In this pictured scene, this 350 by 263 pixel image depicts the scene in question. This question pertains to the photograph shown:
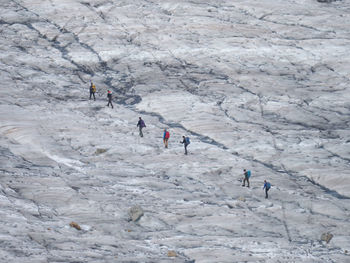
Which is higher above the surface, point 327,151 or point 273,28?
point 273,28

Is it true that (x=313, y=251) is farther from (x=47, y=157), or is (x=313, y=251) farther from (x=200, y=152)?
(x=47, y=157)

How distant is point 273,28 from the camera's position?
47750 mm

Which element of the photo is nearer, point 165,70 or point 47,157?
point 47,157

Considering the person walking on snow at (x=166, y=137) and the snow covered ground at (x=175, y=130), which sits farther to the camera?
the person walking on snow at (x=166, y=137)

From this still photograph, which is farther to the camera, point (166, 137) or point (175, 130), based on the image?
point (175, 130)

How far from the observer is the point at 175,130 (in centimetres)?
3362

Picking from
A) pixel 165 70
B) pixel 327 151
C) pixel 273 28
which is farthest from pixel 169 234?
pixel 273 28

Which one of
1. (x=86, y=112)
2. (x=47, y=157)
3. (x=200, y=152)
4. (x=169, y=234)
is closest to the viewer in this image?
(x=169, y=234)

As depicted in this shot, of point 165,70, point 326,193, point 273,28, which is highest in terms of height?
point 273,28

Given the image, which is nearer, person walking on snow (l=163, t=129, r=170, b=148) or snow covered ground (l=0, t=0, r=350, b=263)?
snow covered ground (l=0, t=0, r=350, b=263)

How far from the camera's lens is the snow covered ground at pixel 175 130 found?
21.5 m

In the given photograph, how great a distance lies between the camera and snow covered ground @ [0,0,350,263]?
21484 mm

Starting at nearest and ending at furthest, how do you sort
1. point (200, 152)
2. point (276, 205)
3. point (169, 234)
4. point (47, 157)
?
point (169, 234), point (276, 205), point (47, 157), point (200, 152)

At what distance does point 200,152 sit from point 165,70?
13.8 m
